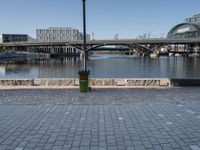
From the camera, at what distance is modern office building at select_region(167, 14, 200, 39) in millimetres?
117938

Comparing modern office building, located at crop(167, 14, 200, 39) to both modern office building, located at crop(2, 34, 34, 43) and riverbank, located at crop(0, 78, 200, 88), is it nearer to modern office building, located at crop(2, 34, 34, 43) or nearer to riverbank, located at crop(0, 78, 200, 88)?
modern office building, located at crop(2, 34, 34, 43)

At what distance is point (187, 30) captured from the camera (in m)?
127

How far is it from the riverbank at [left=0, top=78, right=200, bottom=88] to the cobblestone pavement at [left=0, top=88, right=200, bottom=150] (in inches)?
110

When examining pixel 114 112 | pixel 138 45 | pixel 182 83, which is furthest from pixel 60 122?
pixel 138 45

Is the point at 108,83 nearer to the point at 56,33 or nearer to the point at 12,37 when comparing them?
the point at 12,37

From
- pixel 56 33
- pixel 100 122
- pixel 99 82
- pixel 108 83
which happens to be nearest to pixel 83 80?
pixel 99 82

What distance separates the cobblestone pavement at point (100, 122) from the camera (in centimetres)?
407

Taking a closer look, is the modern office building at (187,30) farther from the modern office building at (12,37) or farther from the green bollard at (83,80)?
the green bollard at (83,80)

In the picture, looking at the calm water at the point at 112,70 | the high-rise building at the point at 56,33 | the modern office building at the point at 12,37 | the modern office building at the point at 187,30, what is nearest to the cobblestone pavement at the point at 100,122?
the calm water at the point at 112,70

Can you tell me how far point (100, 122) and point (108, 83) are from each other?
20.5ft

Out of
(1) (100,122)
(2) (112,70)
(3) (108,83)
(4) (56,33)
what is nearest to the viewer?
(1) (100,122)

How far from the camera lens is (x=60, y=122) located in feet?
17.4

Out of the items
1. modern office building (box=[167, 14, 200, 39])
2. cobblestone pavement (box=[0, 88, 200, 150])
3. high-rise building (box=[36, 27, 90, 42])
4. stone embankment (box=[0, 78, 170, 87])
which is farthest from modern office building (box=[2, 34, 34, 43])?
cobblestone pavement (box=[0, 88, 200, 150])

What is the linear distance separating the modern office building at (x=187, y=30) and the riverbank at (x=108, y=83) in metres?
113
